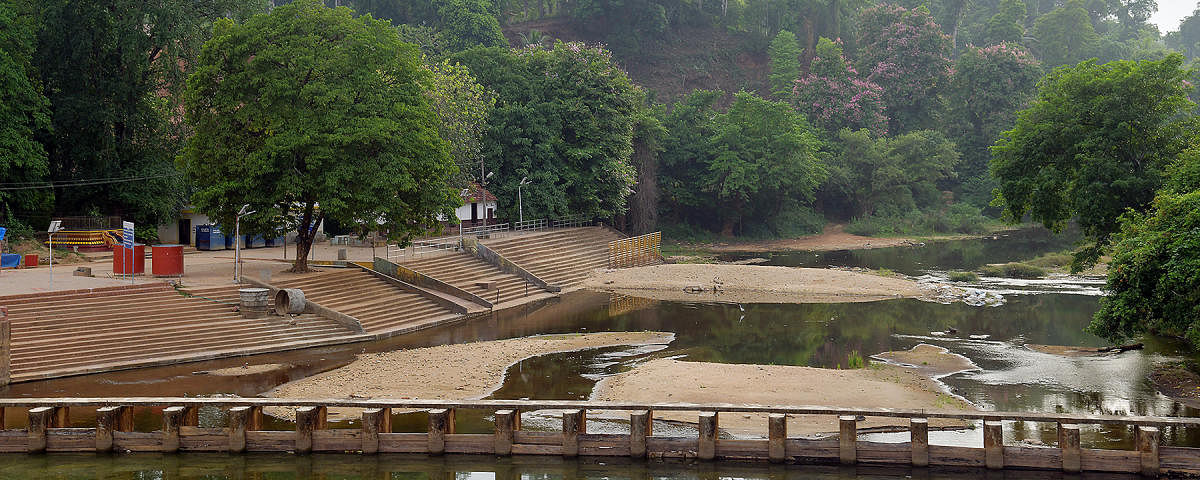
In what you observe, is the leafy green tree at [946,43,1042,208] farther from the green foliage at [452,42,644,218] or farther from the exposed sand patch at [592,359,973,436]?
the exposed sand patch at [592,359,973,436]

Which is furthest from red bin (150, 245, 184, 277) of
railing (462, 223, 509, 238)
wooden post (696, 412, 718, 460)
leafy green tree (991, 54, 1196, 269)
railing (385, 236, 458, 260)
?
leafy green tree (991, 54, 1196, 269)

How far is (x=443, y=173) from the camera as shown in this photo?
142ft

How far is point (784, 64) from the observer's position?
103 m

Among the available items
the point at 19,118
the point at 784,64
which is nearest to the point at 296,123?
the point at 19,118

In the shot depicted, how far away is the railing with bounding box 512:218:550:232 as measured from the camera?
205 ft

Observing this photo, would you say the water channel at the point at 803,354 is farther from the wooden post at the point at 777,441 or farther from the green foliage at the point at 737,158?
the green foliage at the point at 737,158

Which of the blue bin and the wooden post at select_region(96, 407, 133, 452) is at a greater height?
the blue bin

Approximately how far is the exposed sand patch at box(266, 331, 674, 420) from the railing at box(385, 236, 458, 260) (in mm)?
13881

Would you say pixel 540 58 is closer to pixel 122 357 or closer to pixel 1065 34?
pixel 122 357

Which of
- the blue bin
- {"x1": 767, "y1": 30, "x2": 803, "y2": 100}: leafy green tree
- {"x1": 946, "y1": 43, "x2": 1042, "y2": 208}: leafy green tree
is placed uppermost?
{"x1": 767, "y1": 30, "x2": 803, "y2": 100}: leafy green tree

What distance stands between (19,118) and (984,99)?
256ft

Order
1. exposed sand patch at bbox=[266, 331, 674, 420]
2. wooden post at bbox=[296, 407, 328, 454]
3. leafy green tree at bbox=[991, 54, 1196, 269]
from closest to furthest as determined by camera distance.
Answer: wooden post at bbox=[296, 407, 328, 454]
exposed sand patch at bbox=[266, 331, 674, 420]
leafy green tree at bbox=[991, 54, 1196, 269]

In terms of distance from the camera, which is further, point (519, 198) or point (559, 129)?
point (559, 129)

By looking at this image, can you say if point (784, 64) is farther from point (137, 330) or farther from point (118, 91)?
point (137, 330)
